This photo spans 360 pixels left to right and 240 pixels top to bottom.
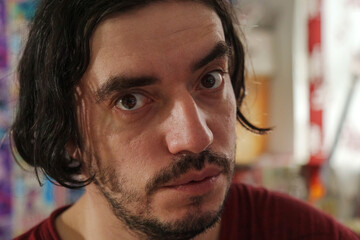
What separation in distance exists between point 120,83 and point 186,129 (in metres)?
0.17

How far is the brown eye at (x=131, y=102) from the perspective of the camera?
1.02 m

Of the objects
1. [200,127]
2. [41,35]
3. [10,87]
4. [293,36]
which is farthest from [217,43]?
[293,36]

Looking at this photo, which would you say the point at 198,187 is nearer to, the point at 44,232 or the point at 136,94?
the point at 136,94

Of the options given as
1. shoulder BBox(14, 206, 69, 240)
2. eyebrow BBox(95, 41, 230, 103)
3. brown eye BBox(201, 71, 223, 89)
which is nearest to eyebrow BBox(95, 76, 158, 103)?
eyebrow BBox(95, 41, 230, 103)

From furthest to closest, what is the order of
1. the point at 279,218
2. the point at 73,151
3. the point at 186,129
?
1. the point at 279,218
2. the point at 73,151
3. the point at 186,129

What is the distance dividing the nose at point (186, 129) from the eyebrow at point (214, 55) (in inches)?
2.7

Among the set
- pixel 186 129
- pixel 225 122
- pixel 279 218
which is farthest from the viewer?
pixel 279 218

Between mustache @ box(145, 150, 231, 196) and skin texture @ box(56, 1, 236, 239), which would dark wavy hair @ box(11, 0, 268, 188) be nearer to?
skin texture @ box(56, 1, 236, 239)

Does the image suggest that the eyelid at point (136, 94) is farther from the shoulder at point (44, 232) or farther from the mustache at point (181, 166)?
the shoulder at point (44, 232)

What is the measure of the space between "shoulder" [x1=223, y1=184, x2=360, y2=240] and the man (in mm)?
230

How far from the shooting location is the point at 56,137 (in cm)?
114

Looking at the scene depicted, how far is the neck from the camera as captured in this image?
1.19 metres

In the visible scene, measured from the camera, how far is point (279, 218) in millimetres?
1298

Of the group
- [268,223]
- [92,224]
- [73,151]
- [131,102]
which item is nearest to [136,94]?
[131,102]
